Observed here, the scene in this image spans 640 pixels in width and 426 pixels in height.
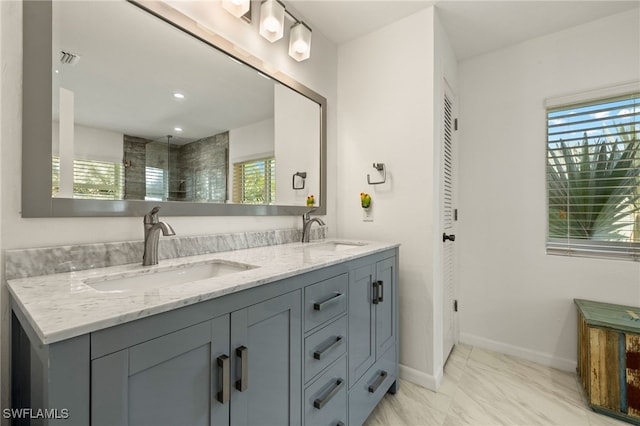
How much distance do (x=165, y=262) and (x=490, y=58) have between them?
9.45ft

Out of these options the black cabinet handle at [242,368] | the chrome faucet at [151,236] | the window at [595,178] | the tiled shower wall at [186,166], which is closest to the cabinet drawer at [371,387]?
the black cabinet handle at [242,368]

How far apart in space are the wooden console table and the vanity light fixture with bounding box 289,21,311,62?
2.39 m

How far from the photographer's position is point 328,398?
118 centimetres

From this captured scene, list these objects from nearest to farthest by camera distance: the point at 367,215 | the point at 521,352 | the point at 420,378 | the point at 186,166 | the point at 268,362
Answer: the point at 268,362 < the point at 186,166 < the point at 420,378 < the point at 367,215 < the point at 521,352

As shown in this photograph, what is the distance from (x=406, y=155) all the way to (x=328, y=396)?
1.51 meters

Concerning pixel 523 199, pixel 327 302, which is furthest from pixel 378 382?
pixel 523 199

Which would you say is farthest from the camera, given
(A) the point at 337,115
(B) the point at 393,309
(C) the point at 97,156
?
(A) the point at 337,115

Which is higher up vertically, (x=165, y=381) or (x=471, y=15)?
(x=471, y=15)

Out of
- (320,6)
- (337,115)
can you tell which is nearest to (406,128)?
(337,115)

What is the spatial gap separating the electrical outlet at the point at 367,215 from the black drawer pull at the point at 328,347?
42.1 inches

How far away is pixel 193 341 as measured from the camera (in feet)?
2.33

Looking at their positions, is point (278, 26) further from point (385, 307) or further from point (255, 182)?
point (385, 307)

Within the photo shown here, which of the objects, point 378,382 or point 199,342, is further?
point 378,382

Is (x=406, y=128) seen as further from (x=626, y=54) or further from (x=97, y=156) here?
(x=97, y=156)
